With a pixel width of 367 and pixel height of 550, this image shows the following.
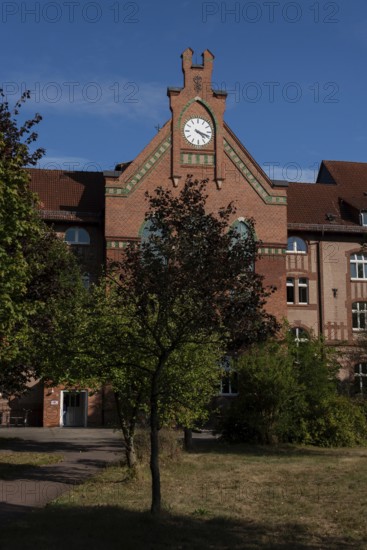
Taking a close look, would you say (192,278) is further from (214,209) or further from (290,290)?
(290,290)

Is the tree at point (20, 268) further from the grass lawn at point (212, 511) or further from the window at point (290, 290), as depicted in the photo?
the window at point (290, 290)

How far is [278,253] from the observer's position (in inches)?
1670

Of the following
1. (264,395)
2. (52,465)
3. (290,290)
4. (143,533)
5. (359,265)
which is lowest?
(52,465)

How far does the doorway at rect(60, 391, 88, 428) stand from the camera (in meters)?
40.1

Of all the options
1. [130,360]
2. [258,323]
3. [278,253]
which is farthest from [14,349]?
[278,253]

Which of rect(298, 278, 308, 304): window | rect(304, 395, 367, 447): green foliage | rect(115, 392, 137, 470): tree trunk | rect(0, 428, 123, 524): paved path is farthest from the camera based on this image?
rect(298, 278, 308, 304): window

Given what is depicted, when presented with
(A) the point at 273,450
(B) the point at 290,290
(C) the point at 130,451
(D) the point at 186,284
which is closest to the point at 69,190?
(B) the point at 290,290

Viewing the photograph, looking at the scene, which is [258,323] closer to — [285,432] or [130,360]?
[130,360]

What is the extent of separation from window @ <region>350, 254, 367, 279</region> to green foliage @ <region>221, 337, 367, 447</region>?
1731 centimetres

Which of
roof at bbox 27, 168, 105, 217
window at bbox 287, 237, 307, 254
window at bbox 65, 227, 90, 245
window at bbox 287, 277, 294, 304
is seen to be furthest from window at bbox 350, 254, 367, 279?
window at bbox 65, 227, 90, 245

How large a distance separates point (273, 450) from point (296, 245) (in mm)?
21335

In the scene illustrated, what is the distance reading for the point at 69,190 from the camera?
45.5m

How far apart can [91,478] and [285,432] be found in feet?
41.4

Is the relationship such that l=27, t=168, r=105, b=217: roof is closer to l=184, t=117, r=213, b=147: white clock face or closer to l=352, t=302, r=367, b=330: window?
l=184, t=117, r=213, b=147: white clock face
